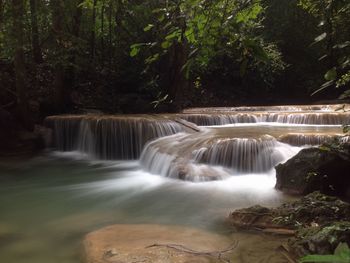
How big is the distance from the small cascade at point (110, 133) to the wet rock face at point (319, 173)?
5.10 metres

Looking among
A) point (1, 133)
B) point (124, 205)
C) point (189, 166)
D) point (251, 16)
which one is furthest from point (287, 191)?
point (1, 133)

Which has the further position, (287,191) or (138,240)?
(287,191)

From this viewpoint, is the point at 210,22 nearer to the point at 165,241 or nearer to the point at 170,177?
the point at 165,241

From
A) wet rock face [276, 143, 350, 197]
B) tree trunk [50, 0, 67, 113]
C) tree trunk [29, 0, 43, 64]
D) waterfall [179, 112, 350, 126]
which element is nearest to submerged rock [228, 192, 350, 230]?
wet rock face [276, 143, 350, 197]

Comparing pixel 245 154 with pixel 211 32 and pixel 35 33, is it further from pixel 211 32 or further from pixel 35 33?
pixel 35 33

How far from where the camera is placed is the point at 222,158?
29.3 feet

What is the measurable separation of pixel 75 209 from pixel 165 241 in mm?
2598

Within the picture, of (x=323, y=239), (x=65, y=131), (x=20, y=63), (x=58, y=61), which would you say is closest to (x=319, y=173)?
(x=323, y=239)

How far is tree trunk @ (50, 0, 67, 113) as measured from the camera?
521 inches

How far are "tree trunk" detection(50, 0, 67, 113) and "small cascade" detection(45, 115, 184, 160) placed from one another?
207cm

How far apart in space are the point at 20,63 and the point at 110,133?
3.40 meters

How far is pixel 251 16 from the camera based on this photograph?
2232 millimetres

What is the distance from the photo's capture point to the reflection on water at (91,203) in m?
5.20

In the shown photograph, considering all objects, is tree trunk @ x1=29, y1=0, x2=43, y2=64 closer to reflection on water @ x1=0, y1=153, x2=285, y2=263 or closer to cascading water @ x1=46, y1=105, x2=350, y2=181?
cascading water @ x1=46, y1=105, x2=350, y2=181
